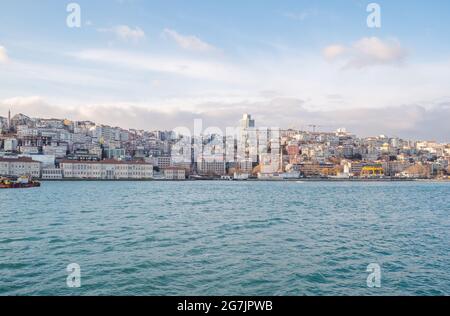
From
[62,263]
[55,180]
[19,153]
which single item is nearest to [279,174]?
[55,180]

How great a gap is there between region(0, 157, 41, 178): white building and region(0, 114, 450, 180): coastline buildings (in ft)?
0.35

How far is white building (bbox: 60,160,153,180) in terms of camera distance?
4803 cm

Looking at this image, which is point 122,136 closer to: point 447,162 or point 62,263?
point 447,162

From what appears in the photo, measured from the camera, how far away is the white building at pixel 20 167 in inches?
1652

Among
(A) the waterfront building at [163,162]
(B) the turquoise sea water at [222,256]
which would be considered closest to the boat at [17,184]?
(B) the turquoise sea water at [222,256]

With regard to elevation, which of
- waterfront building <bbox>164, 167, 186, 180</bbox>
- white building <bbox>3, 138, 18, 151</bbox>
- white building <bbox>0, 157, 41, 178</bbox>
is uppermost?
white building <bbox>3, 138, 18, 151</bbox>

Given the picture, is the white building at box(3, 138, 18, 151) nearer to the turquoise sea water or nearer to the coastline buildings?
the coastline buildings

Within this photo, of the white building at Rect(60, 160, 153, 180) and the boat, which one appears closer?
the boat

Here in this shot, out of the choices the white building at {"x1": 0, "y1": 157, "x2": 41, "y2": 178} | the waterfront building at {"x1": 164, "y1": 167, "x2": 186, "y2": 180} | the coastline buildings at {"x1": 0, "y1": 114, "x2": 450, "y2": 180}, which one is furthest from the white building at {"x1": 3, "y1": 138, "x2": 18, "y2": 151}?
the waterfront building at {"x1": 164, "y1": 167, "x2": 186, "y2": 180}

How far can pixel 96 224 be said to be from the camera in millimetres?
9867

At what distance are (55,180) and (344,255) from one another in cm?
4579

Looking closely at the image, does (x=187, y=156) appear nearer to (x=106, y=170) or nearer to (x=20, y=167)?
(x=106, y=170)

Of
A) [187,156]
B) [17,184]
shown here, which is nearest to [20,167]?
[17,184]

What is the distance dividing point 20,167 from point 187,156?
31.0 m
